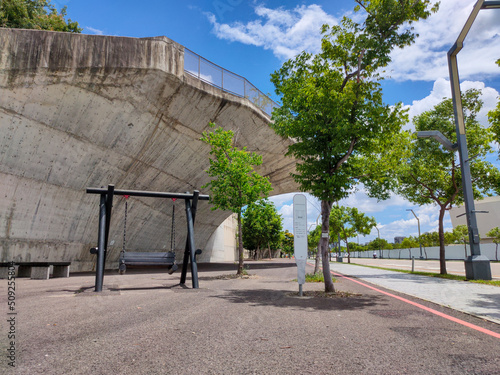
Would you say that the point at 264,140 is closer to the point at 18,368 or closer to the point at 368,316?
the point at 368,316

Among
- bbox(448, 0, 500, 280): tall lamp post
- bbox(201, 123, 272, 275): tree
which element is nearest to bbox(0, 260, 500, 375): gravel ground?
bbox(448, 0, 500, 280): tall lamp post

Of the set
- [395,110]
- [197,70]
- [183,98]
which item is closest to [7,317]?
[395,110]

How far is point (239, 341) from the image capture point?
408 cm

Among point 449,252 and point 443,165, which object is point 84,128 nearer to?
point 443,165

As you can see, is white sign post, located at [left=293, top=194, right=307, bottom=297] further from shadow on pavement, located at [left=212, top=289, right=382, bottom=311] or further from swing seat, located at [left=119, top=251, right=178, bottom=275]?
swing seat, located at [left=119, top=251, right=178, bottom=275]

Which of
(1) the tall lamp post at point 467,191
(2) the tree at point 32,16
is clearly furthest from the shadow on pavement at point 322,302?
(2) the tree at point 32,16

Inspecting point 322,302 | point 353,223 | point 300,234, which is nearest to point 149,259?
point 300,234

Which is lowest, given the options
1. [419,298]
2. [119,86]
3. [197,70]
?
[419,298]

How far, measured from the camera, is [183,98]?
17906mm

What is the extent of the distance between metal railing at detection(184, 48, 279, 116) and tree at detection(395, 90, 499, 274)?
8833 mm

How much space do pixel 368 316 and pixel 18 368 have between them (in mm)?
5275

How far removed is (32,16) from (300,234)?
27.9 m

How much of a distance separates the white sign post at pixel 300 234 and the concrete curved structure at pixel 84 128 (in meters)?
10.9

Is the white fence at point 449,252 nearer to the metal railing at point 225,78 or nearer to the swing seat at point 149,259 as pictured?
the metal railing at point 225,78
